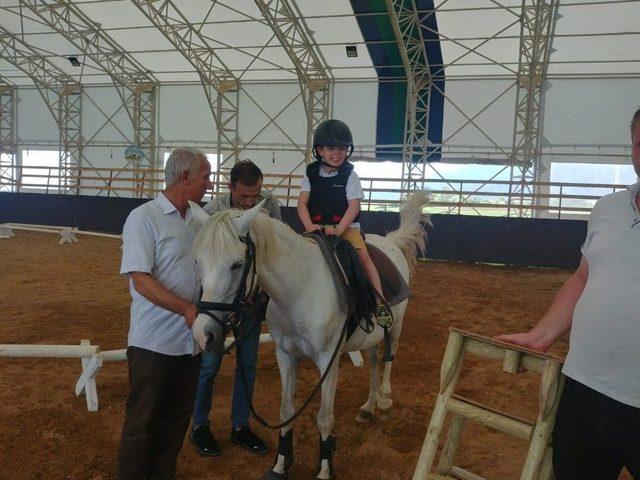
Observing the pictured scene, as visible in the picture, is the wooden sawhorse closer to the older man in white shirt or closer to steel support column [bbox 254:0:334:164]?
the older man in white shirt

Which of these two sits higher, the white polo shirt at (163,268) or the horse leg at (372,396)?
the white polo shirt at (163,268)

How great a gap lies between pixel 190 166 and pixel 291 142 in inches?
609

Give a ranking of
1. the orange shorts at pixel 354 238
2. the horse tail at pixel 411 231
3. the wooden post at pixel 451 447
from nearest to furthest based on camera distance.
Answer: the wooden post at pixel 451 447 < the orange shorts at pixel 354 238 < the horse tail at pixel 411 231

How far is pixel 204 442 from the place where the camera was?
2.76 meters

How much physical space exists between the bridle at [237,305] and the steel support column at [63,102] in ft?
63.3

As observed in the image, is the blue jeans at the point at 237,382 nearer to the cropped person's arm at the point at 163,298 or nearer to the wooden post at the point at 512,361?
the cropped person's arm at the point at 163,298

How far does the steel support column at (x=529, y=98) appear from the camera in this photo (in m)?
11.5

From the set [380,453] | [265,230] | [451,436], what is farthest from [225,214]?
[380,453]

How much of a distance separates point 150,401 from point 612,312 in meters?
1.79

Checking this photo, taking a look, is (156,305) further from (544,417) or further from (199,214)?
(544,417)

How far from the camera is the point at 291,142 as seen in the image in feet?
56.2

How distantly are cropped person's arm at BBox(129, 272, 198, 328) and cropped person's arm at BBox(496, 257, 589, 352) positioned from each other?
125cm

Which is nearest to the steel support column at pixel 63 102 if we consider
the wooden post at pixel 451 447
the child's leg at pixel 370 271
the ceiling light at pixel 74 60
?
the ceiling light at pixel 74 60

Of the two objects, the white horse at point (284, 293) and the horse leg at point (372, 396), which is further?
the horse leg at point (372, 396)
